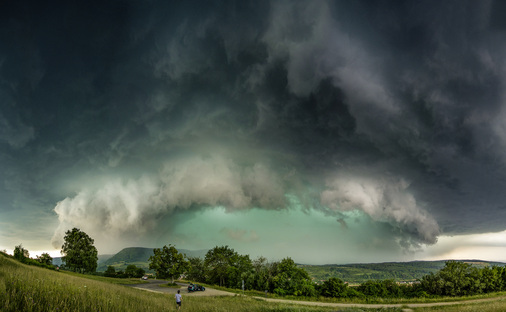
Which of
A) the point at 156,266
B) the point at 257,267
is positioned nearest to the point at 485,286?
the point at 257,267

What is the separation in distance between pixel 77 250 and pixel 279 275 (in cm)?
6147

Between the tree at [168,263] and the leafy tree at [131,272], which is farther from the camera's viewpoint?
the leafy tree at [131,272]

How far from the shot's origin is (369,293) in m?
56.3

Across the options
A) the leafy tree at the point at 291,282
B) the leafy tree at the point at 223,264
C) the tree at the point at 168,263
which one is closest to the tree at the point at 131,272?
the leafy tree at the point at 223,264

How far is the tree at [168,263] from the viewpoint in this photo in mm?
58344

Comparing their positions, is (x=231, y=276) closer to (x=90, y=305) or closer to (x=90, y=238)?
(x=90, y=238)

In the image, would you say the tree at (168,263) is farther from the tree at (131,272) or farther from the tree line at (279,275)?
the tree at (131,272)

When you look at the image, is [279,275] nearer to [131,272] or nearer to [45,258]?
[131,272]

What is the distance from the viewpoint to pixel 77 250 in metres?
70.1

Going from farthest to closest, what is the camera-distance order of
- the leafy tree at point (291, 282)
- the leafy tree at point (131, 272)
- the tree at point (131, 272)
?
1. the tree at point (131, 272)
2. the leafy tree at point (131, 272)
3. the leafy tree at point (291, 282)

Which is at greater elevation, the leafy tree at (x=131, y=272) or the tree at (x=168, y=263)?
the tree at (x=168, y=263)

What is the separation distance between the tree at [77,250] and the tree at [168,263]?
92.8 ft

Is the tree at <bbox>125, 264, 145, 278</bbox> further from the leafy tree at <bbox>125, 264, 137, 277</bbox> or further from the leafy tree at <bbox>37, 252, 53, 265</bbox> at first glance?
the leafy tree at <bbox>37, 252, 53, 265</bbox>

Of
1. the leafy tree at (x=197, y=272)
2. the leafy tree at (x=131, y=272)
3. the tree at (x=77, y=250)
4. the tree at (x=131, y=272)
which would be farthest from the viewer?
the tree at (x=131, y=272)
